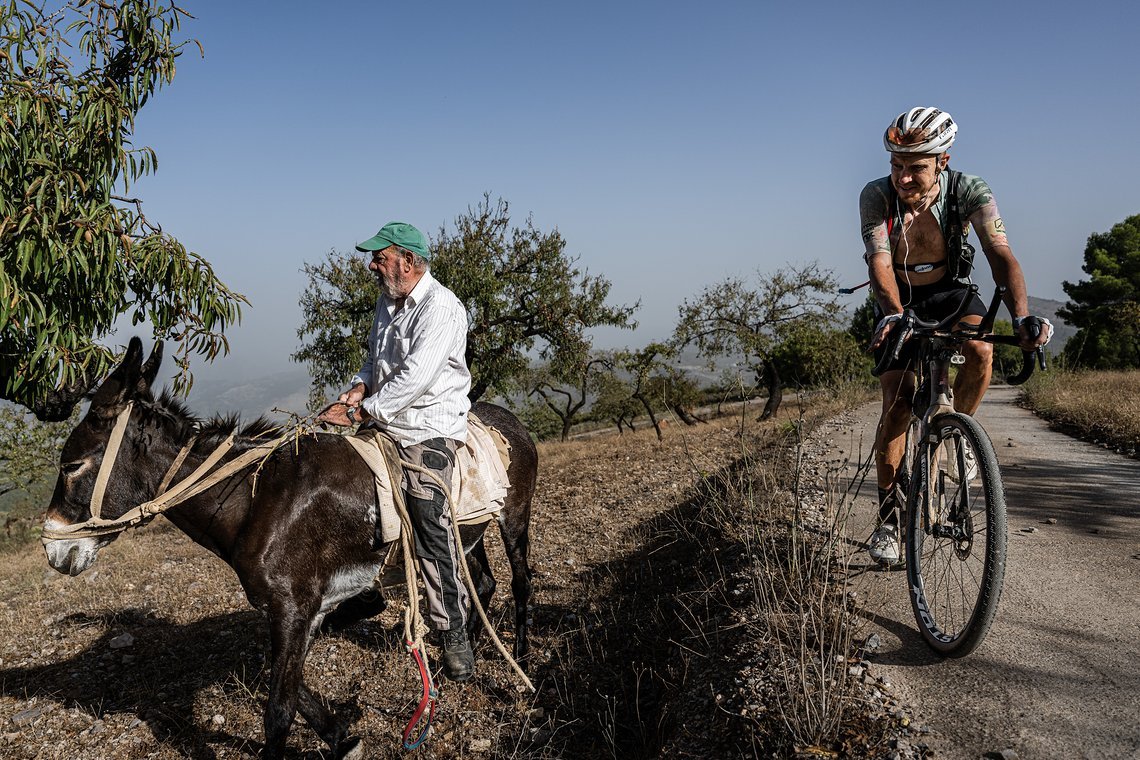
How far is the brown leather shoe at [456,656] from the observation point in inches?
150

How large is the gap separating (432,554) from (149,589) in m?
5.16

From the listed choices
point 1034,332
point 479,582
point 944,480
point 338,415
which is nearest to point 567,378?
point 479,582

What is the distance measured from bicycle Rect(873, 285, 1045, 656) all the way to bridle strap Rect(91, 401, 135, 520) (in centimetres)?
386

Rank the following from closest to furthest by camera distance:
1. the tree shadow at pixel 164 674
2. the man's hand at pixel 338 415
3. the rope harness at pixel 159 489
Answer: the rope harness at pixel 159 489, the man's hand at pixel 338 415, the tree shadow at pixel 164 674

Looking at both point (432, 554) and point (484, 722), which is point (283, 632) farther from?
point (484, 722)

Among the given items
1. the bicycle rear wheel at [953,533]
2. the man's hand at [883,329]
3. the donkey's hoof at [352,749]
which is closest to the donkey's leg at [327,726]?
the donkey's hoof at [352,749]

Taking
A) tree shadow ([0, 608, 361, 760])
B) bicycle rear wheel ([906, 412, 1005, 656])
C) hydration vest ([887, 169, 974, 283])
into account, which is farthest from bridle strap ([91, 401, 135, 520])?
hydration vest ([887, 169, 974, 283])

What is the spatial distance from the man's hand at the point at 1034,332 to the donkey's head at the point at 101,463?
399cm

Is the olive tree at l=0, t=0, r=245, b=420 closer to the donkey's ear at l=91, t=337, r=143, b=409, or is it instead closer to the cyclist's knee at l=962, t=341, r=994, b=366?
the donkey's ear at l=91, t=337, r=143, b=409

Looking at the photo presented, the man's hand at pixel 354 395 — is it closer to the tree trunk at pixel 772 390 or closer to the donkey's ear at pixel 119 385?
the donkey's ear at pixel 119 385

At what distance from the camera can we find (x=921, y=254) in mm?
3783

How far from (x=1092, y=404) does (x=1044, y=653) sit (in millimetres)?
8575

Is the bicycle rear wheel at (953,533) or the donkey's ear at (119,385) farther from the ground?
the donkey's ear at (119,385)

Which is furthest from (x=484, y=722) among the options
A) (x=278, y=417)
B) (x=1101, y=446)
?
(x=1101, y=446)
